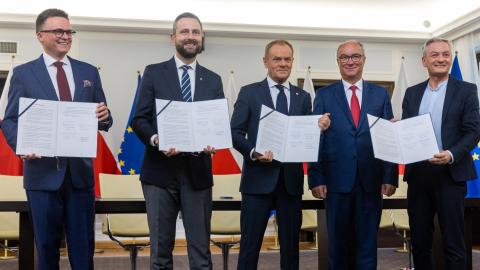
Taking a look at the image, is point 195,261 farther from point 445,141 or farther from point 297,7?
point 297,7

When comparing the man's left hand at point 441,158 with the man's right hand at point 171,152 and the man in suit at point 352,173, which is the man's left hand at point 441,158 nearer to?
the man in suit at point 352,173

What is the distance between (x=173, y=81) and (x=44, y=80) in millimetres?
588

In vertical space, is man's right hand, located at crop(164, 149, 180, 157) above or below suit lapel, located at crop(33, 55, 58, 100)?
below

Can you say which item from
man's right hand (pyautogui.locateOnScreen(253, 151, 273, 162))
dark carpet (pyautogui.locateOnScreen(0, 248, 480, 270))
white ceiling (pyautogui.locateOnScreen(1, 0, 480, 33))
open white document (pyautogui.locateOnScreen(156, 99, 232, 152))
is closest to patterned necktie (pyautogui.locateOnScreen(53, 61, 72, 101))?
open white document (pyautogui.locateOnScreen(156, 99, 232, 152))

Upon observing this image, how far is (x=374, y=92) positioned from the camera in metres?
2.91

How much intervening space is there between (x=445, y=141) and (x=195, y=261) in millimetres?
1449

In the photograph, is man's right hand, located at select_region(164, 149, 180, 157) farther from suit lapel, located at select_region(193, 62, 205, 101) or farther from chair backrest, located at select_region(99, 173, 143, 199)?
chair backrest, located at select_region(99, 173, 143, 199)

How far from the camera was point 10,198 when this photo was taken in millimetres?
4379

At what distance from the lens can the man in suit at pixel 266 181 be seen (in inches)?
107

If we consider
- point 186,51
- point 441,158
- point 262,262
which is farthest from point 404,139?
point 262,262

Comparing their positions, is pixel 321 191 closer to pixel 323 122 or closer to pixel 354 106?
pixel 323 122

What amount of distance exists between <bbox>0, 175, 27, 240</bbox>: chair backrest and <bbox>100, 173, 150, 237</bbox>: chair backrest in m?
0.73

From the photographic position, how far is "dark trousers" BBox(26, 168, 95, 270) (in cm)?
239

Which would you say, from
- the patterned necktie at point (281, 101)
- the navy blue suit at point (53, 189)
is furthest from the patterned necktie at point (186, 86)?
the patterned necktie at point (281, 101)
